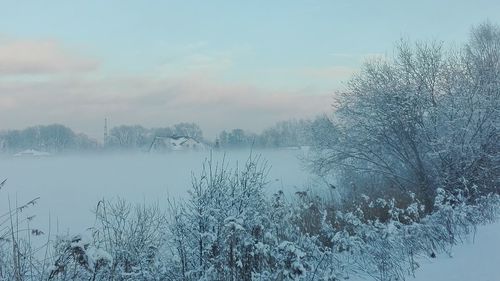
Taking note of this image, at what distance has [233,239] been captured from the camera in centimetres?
728

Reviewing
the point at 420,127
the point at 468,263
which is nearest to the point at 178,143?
the point at 420,127

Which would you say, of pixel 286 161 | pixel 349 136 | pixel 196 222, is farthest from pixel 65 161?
pixel 196 222

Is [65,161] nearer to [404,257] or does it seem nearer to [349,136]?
[349,136]

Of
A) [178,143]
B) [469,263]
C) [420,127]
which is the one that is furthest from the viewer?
[178,143]

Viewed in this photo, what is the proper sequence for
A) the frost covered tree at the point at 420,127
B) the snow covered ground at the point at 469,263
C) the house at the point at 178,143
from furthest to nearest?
the house at the point at 178,143 < the frost covered tree at the point at 420,127 < the snow covered ground at the point at 469,263

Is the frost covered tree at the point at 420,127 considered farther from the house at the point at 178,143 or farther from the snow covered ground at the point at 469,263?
the house at the point at 178,143

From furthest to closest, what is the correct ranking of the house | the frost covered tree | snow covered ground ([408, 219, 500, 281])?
1. the house
2. the frost covered tree
3. snow covered ground ([408, 219, 500, 281])

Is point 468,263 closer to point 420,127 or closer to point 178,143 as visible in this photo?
point 420,127

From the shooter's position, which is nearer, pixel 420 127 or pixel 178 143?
pixel 420 127

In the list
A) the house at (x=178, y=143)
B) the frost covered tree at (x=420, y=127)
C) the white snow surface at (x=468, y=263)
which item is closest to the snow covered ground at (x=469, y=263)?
the white snow surface at (x=468, y=263)

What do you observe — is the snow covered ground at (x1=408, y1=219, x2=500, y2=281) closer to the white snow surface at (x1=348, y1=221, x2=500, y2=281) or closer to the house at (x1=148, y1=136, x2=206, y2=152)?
the white snow surface at (x1=348, y1=221, x2=500, y2=281)

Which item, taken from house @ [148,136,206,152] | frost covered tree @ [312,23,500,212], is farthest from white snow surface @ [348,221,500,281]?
house @ [148,136,206,152]

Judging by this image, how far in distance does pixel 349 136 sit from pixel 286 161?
1955cm

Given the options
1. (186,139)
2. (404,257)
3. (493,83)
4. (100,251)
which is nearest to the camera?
(100,251)
